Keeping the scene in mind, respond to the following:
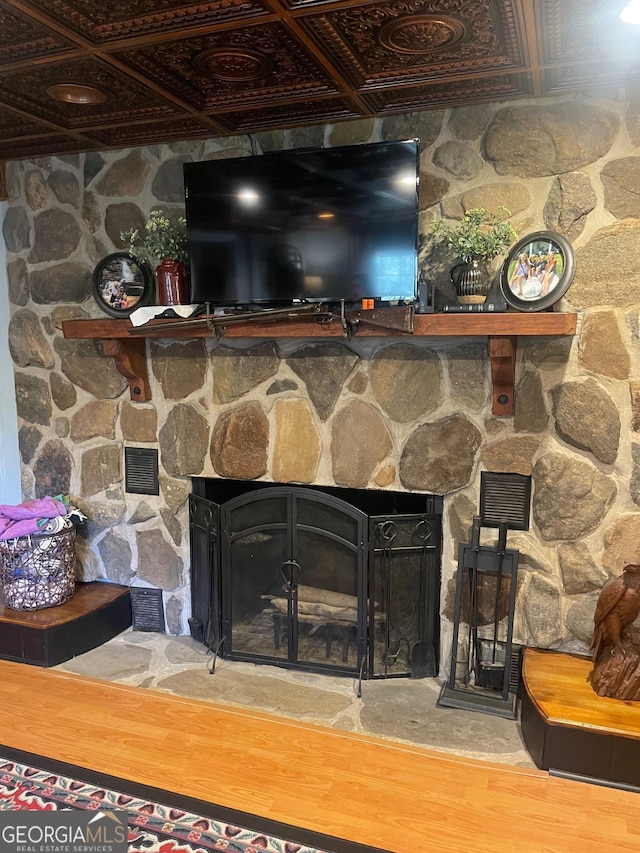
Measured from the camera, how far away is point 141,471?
9.53 ft

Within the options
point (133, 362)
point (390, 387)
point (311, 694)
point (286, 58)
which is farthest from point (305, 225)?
point (311, 694)

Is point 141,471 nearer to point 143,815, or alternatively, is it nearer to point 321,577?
point 321,577

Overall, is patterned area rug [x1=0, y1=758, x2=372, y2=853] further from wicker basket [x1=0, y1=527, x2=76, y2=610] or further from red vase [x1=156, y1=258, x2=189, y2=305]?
red vase [x1=156, y1=258, x2=189, y2=305]

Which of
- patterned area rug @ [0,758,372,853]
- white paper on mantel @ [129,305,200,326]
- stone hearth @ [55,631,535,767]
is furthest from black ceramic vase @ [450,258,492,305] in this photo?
patterned area rug @ [0,758,372,853]

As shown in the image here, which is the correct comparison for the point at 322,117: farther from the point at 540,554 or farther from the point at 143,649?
the point at 143,649

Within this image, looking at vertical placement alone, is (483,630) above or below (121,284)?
below

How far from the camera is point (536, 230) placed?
7.23 feet

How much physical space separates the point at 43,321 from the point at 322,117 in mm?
1587

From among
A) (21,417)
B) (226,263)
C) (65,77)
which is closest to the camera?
(65,77)

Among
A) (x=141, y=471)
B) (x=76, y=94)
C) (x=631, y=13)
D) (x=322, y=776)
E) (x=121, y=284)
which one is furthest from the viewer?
(x=141, y=471)

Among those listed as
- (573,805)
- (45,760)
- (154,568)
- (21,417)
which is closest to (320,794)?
(573,805)

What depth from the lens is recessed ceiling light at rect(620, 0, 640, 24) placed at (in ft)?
4.82

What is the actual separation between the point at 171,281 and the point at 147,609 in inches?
59.2

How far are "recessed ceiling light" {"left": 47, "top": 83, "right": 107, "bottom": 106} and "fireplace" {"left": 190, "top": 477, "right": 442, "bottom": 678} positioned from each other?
1.52 m
